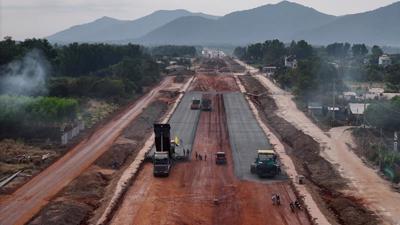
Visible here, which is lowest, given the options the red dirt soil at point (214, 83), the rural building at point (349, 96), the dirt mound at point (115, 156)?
the dirt mound at point (115, 156)

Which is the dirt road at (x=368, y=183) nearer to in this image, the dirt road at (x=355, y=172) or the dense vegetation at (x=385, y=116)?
the dirt road at (x=355, y=172)

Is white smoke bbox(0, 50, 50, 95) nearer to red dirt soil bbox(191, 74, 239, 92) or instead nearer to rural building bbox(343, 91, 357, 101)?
red dirt soil bbox(191, 74, 239, 92)

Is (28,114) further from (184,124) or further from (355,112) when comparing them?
(355,112)

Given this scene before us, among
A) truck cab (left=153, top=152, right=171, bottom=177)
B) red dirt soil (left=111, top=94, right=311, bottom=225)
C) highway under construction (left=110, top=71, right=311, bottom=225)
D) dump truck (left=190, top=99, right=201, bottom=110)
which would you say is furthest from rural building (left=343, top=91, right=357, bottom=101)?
truck cab (left=153, top=152, right=171, bottom=177)

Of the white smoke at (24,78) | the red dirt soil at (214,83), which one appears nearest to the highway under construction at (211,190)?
the white smoke at (24,78)

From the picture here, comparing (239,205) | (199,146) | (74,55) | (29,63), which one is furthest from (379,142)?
(74,55)

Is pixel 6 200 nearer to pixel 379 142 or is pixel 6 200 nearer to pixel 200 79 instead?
pixel 379 142

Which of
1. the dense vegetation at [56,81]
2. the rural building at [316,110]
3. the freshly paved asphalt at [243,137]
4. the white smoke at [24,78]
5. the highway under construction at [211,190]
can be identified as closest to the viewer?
the highway under construction at [211,190]
